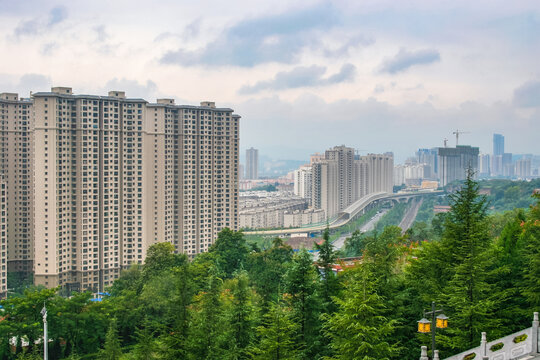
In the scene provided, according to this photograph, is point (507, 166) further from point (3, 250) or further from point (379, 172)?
point (3, 250)

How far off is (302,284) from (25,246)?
25.8 meters

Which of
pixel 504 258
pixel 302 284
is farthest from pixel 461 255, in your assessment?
pixel 302 284

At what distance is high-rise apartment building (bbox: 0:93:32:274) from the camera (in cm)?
3209

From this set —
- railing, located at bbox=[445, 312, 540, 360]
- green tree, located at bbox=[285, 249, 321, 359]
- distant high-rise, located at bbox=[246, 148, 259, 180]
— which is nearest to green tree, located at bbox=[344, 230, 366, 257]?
green tree, located at bbox=[285, 249, 321, 359]

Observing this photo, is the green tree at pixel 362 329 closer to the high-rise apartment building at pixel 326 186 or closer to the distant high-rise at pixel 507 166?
the high-rise apartment building at pixel 326 186

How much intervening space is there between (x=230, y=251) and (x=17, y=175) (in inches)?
601

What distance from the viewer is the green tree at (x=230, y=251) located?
24703 mm

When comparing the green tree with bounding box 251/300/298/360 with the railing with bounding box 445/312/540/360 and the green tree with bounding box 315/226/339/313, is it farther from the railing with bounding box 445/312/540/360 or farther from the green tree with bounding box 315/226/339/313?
the railing with bounding box 445/312/540/360

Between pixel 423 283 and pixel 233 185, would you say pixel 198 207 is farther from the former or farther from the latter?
pixel 423 283

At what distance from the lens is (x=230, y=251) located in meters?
25.4

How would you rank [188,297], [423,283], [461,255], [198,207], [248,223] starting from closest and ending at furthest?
[461,255], [423,283], [188,297], [198,207], [248,223]

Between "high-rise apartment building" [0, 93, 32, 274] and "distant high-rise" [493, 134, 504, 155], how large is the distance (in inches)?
5682

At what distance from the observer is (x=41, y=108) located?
96.3ft

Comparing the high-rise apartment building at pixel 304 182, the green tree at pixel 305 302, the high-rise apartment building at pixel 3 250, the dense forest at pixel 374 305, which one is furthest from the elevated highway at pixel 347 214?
the green tree at pixel 305 302
